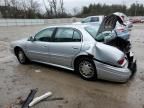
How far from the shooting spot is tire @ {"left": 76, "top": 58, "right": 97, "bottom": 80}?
5121mm

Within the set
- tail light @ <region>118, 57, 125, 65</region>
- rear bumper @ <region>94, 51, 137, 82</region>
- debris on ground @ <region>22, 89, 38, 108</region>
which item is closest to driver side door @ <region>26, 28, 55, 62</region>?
debris on ground @ <region>22, 89, 38, 108</region>

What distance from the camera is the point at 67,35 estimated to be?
572 centimetres

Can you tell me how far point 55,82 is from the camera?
5352 mm

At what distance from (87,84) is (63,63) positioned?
1102mm

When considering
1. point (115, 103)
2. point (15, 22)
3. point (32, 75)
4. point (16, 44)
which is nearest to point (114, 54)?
point (115, 103)

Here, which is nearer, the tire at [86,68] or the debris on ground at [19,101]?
the debris on ground at [19,101]

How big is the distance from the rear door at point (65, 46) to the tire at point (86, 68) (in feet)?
0.91

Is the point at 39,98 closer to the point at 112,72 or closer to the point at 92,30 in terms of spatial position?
Answer: the point at 112,72

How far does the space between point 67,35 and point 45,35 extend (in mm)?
960

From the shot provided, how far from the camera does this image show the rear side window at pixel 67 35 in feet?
18.0

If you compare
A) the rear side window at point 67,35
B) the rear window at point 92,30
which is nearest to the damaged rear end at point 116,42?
the rear window at point 92,30

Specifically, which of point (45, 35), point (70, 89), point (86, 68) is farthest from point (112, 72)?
point (45, 35)

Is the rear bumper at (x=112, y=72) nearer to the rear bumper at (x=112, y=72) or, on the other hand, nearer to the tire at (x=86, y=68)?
the rear bumper at (x=112, y=72)

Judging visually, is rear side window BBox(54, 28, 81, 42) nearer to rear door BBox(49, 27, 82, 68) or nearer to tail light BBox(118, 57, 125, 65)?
rear door BBox(49, 27, 82, 68)
